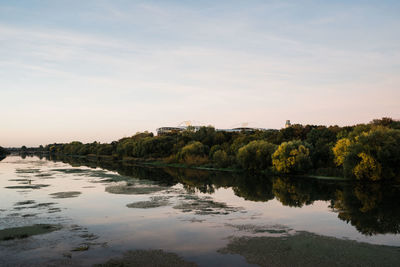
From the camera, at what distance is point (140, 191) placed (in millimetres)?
39969

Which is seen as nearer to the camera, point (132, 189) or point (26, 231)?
point (26, 231)

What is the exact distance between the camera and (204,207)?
29.9 metres

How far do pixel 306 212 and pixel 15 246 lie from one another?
22.1 meters

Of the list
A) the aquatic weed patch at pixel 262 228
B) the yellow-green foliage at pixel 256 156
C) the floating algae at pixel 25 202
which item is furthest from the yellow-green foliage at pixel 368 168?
the floating algae at pixel 25 202

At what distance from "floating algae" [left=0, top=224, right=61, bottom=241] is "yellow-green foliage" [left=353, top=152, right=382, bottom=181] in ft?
128

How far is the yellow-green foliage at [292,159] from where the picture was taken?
54625 mm

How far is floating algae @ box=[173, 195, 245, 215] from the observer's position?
28031 mm

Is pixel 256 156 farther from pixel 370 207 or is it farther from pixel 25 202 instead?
pixel 25 202

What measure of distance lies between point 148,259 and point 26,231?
31.8ft

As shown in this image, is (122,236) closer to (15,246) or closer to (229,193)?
(15,246)

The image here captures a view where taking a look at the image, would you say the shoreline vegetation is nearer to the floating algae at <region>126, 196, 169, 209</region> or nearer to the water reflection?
the water reflection

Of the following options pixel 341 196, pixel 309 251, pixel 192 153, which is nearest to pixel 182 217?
pixel 309 251

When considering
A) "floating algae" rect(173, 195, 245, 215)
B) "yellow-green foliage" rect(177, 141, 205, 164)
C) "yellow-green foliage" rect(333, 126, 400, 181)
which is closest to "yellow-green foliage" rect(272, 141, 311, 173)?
"yellow-green foliage" rect(333, 126, 400, 181)

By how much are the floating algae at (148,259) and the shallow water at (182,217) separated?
20.5 inches
